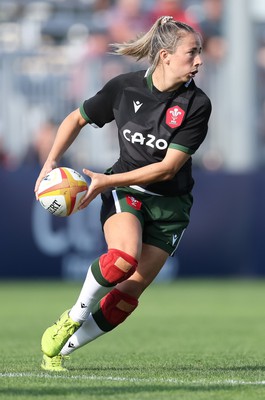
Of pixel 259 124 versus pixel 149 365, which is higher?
pixel 149 365

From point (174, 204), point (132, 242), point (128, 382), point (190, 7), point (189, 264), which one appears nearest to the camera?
point (128, 382)

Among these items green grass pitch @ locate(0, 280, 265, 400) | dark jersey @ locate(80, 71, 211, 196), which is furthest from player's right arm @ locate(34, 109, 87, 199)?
green grass pitch @ locate(0, 280, 265, 400)

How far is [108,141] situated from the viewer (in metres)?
15.6

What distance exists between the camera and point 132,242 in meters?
6.59

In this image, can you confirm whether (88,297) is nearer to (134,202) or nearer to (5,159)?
(134,202)

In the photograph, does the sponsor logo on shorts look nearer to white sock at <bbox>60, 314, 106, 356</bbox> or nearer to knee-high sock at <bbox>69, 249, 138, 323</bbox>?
knee-high sock at <bbox>69, 249, 138, 323</bbox>

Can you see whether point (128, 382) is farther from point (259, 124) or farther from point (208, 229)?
point (259, 124)

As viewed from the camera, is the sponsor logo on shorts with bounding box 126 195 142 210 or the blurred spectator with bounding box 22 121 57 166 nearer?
the sponsor logo on shorts with bounding box 126 195 142 210

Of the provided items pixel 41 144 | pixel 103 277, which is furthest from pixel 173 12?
pixel 103 277

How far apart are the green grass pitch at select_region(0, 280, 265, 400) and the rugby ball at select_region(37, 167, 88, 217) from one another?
0.99 meters

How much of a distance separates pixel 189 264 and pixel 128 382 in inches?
383

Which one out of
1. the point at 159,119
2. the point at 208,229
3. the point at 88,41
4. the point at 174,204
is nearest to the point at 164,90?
the point at 159,119

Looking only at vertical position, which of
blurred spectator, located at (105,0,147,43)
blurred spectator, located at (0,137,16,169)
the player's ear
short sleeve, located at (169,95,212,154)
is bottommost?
blurred spectator, located at (0,137,16,169)

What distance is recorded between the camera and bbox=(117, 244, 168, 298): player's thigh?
691 cm
